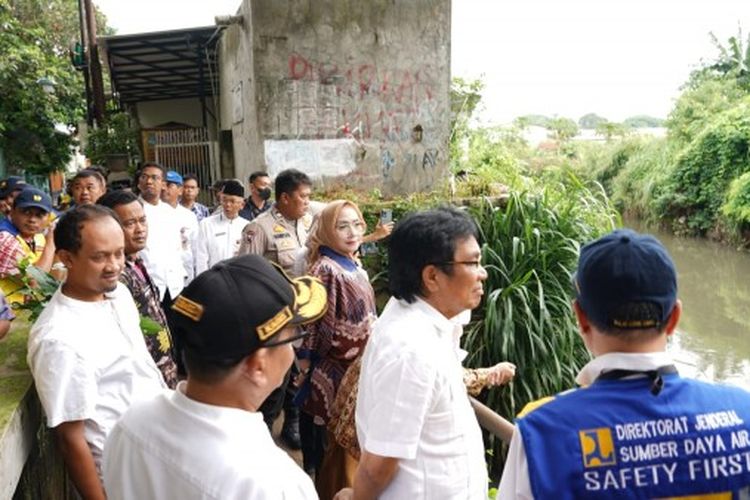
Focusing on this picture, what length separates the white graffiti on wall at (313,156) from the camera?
628cm

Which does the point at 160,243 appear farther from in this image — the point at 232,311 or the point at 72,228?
the point at 232,311

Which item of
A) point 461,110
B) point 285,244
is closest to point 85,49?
point 461,110

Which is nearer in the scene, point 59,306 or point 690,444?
point 690,444

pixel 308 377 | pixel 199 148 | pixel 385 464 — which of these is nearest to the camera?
pixel 385 464

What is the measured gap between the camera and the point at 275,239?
13.3ft

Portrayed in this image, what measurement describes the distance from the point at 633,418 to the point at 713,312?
13.0m

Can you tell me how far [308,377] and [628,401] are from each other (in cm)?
207

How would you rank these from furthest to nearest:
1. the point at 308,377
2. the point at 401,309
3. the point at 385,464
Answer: the point at 308,377, the point at 401,309, the point at 385,464

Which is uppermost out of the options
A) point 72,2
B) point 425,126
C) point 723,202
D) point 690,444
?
point 72,2

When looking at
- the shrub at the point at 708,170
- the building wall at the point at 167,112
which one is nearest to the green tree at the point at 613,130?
the shrub at the point at 708,170

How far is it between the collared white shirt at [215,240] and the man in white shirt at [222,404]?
4.03m

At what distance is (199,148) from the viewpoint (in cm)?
1102

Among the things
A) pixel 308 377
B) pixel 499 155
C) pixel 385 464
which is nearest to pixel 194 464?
pixel 385 464

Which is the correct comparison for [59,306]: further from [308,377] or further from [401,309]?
[308,377]
